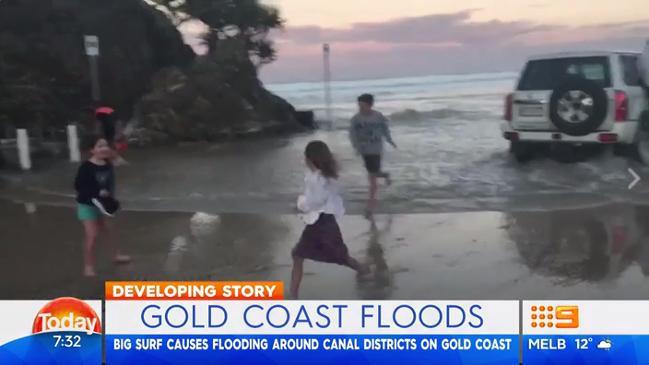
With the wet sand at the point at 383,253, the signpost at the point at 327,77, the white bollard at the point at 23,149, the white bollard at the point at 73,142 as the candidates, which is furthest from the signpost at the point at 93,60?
the signpost at the point at 327,77

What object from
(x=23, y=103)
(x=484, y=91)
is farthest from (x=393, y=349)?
(x=23, y=103)

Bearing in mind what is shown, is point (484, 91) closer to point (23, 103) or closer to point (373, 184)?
point (373, 184)

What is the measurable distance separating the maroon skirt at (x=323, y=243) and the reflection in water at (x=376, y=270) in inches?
4.1

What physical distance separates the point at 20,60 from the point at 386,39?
1209mm

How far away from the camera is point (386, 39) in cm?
227

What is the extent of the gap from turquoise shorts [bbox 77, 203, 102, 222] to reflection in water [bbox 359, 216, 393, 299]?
0.94 metres

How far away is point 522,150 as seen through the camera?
93.3 inches

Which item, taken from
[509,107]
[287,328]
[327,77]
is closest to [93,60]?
[327,77]

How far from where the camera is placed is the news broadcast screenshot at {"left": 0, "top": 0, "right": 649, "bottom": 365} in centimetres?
223

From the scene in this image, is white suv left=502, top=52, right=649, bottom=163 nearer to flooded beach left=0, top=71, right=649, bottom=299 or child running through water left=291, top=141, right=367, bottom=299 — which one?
flooded beach left=0, top=71, right=649, bottom=299

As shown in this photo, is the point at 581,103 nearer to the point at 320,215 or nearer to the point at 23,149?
the point at 320,215

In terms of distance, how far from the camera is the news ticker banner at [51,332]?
7.49 ft

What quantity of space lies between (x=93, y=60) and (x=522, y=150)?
146 centimetres

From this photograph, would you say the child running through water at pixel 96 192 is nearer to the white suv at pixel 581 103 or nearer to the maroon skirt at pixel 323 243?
the maroon skirt at pixel 323 243
